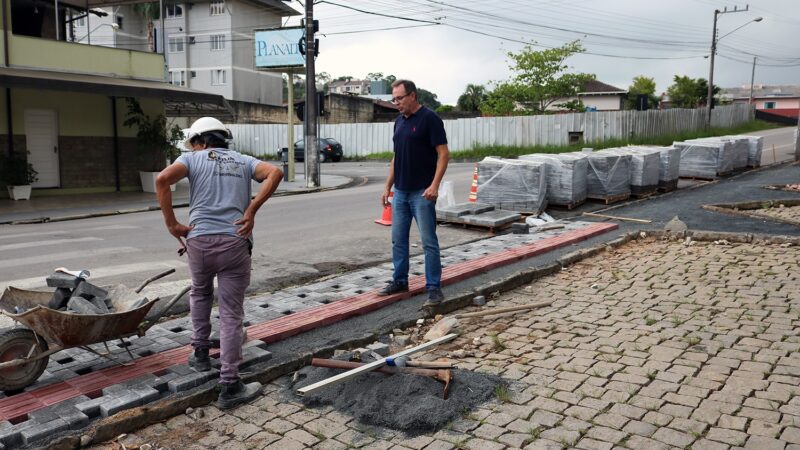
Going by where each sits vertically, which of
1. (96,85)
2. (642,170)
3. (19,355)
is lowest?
(19,355)

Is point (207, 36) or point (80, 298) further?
point (207, 36)

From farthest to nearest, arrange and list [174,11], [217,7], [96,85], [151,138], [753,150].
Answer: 1. [174,11]
2. [217,7]
3. [753,150]
4. [151,138]
5. [96,85]

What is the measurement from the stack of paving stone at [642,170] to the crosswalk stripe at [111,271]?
396 inches

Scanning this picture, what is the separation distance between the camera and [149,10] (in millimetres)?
52094

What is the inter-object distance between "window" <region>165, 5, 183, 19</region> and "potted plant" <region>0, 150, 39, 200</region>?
3856cm

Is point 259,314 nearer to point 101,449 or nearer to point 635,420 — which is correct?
point 101,449

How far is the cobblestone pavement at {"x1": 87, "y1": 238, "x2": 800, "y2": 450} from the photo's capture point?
378 centimetres

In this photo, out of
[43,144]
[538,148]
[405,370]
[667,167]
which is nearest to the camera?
[405,370]

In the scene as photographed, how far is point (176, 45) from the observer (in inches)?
2082

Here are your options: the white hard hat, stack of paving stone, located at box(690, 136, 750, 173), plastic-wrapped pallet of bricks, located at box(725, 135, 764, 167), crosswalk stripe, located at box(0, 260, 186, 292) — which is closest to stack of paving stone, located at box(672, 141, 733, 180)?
stack of paving stone, located at box(690, 136, 750, 173)

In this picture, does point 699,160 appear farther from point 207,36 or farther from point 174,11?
point 174,11

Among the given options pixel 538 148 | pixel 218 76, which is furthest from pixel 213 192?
pixel 218 76

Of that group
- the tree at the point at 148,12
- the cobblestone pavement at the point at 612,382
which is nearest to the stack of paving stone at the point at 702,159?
the cobblestone pavement at the point at 612,382

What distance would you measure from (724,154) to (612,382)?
1858cm
